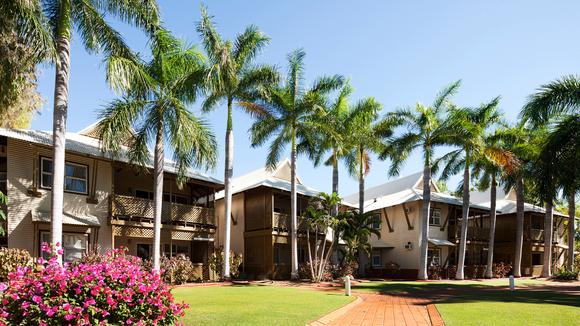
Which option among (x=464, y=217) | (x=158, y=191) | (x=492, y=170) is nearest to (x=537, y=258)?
(x=492, y=170)

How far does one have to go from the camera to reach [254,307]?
46.2ft

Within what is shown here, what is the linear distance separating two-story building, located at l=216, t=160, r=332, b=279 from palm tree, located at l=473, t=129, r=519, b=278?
12438 mm

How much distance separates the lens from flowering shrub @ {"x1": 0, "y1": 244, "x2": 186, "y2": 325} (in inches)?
272

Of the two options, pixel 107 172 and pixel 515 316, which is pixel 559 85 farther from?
pixel 107 172

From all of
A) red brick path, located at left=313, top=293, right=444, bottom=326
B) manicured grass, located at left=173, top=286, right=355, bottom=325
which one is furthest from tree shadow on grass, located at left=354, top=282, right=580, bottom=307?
manicured grass, located at left=173, top=286, right=355, bottom=325

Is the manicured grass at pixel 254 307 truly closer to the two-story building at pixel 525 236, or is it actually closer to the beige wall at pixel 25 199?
the beige wall at pixel 25 199

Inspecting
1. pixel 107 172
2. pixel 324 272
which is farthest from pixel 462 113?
pixel 107 172

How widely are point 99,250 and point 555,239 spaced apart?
41034 millimetres

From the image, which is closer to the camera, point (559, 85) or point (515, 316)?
point (515, 316)

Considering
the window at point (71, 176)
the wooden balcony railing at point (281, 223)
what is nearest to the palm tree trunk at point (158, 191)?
the window at point (71, 176)

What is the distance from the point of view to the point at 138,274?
→ 7.82 meters

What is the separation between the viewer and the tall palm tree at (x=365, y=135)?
31.6 meters

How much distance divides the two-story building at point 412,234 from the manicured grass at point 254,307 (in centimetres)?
1960

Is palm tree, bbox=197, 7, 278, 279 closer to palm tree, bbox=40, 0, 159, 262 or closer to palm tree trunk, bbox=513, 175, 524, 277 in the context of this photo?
palm tree, bbox=40, 0, 159, 262
